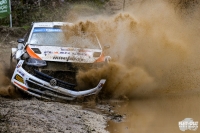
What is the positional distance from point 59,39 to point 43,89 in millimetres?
1599

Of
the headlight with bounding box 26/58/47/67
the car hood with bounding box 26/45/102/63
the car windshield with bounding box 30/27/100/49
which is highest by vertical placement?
the car windshield with bounding box 30/27/100/49

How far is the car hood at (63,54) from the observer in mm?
9242

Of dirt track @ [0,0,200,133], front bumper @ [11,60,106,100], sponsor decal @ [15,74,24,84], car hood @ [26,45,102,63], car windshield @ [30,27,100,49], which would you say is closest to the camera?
dirt track @ [0,0,200,133]

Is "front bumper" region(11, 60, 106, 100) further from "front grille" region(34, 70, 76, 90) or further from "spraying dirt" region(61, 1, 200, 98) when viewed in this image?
"spraying dirt" region(61, 1, 200, 98)

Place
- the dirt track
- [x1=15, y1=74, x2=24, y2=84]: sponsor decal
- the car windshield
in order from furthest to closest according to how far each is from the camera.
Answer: the car windshield → [x1=15, y1=74, x2=24, y2=84]: sponsor decal → the dirt track

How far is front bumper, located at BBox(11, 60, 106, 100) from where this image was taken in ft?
29.4

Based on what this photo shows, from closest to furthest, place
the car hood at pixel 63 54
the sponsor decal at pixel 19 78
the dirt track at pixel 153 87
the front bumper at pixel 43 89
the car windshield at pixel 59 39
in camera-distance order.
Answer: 1. the dirt track at pixel 153 87
2. the front bumper at pixel 43 89
3. the sponsor decal at pixel 19 78
4. the car hood at pixel 63 54
5. the car windshield at pixel 59 39

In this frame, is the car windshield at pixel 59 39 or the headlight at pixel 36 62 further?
the car windshield at pixel 59 39

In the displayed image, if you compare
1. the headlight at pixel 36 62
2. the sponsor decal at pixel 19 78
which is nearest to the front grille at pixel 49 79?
the headlight at pixel 36 62

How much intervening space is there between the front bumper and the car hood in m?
0.49

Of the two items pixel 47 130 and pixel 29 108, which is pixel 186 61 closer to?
pixel 29 108

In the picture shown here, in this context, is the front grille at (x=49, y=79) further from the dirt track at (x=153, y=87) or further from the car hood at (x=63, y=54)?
the dirt track at (x=153, y=87)

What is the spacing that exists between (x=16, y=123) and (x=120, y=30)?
207 inches

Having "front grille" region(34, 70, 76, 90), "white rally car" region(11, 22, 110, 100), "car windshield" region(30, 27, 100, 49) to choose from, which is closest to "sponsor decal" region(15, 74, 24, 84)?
"white rally car" region(11, 22, 110, 100)
